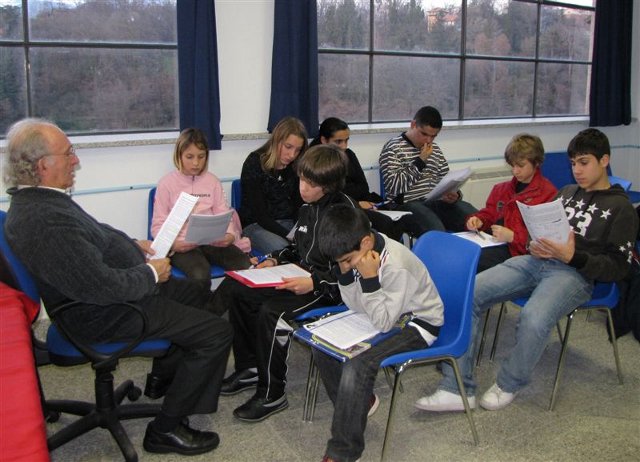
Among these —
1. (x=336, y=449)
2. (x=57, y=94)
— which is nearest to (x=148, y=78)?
(x=57, y=94)

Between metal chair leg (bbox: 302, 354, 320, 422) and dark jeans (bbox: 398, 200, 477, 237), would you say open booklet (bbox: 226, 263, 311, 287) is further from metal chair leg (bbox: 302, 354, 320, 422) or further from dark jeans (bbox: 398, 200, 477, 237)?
dark jeans (bbox: 398, 200, 477, 237)

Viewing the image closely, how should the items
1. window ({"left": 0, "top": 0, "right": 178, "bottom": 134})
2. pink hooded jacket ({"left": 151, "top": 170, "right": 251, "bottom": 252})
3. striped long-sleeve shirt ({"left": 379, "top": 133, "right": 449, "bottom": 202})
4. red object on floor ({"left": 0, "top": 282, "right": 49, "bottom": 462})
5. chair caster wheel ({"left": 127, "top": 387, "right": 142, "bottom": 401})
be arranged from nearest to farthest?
red object on floor ({"left": 0, "top": 282, "right": 49, "bottom": 462}) → chair caster wheel ({"left": 127, "top": 387, "right": 142, "bottom": 401}) → pink hooded jacket ({"left": 151, "top": 170, "right": 251, "bottom": 252}) → window ({"left": 0, "top": 0, "right": 178, "bottom": 134}) → striped long-sleeve shirt ({"left": 379, "top": 133, "right": 449, "bottom": 202})

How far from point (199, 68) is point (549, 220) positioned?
2181mm

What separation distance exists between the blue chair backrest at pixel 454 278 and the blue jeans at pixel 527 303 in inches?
14.6

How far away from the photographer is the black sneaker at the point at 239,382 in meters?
2.89

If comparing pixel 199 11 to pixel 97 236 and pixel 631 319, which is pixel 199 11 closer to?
pixel 97 236

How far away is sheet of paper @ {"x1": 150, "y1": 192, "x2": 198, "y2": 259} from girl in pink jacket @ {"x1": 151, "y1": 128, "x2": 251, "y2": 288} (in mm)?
491

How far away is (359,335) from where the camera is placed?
2.27m

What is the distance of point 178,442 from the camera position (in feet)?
7.89

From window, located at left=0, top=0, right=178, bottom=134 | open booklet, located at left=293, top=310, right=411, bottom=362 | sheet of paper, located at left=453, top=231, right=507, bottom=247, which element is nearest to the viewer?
open booklet, located at left=293, top=310, right=411, bottom=362

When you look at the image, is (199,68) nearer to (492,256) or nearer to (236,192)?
(236,192)

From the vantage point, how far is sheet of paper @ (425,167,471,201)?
3.92m

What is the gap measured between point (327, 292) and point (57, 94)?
2148 millimetres

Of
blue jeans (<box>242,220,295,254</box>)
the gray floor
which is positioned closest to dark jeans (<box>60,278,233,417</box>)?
the gray floor
